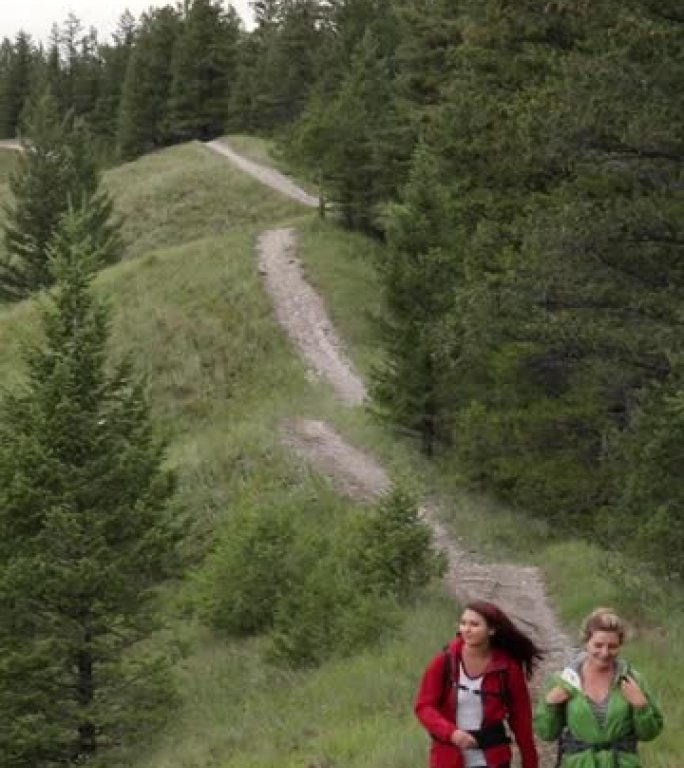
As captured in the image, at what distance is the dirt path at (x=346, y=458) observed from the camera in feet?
46.6

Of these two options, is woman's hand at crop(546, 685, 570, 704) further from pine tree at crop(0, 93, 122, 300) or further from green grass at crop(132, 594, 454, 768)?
pine tree at crop(0, 93, 122, 300)

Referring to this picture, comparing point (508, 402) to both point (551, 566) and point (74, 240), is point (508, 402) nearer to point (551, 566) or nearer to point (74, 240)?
point (551, 566)

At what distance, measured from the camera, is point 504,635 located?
5.79 meters

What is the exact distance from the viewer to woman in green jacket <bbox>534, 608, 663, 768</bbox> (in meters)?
5.29

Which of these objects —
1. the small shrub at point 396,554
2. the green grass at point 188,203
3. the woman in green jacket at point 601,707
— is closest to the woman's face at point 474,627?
the woman in green jacket at point 601,707

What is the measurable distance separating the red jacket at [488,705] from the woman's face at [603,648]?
0.58 m

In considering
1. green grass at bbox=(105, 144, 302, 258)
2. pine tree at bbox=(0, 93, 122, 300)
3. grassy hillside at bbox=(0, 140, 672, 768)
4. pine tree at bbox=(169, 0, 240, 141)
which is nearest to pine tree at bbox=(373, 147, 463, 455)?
grassy hillside at bbox=(0, 140, 672, 768)

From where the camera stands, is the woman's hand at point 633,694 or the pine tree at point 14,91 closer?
the woman's hand at point 633,694

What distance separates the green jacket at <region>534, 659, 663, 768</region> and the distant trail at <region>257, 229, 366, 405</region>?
21.4 meters

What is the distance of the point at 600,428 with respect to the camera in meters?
16.5

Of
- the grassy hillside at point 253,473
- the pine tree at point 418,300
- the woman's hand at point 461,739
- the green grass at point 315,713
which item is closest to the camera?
the woman's hand at point 461,739

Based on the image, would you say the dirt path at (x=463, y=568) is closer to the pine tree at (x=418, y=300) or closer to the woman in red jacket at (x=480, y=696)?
the pine tree at (x=418, y=300)

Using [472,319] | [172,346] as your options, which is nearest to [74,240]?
[472,319]

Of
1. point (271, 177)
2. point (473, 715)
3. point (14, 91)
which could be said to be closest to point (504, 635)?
point (473, 715)
